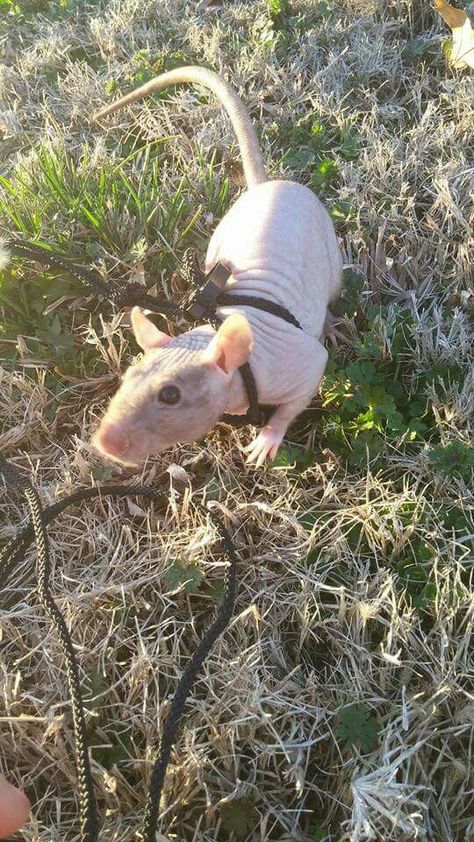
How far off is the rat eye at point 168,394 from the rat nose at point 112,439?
0.17 meters

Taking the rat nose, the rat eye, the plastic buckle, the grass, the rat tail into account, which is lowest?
the grass

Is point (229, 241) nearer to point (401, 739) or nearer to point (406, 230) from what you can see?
point (406, 230)

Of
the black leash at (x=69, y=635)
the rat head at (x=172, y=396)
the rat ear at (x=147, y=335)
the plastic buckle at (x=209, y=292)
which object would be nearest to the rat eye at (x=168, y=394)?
the rat head at (x=172, y=396)

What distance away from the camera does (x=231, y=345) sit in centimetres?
212

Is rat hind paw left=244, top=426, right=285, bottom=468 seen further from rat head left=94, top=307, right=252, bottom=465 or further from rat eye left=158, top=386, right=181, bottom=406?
rat eye left=158, top=386, right=181, bottom=406

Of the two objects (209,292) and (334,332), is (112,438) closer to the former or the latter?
(209,292)

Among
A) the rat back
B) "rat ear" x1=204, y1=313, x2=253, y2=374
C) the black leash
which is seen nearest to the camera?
the black leash

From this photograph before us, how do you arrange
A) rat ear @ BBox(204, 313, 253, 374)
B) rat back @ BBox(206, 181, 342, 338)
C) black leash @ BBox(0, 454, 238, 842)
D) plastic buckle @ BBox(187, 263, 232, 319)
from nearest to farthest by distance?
black leash @ BBox(0, 454, 238, 842) → rat ear @ BBox(204, 313, 253, 374) → plastic buckle @ BBox(187, 263, 232, 319) → rat back @ BBox(206, 181, 342, 338)

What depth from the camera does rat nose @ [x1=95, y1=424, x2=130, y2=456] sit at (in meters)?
2.07

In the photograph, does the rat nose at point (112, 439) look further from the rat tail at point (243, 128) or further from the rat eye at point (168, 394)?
the rat tail at point (243, 128)

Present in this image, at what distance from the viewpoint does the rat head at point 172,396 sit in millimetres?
2082

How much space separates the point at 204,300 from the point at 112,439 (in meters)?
0.69

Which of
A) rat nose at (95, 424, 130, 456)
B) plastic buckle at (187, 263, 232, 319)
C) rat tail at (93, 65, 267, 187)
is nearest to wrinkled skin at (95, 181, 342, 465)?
rat nose at (95, 424, 130, 456)

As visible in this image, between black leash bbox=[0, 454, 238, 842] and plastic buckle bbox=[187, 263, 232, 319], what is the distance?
730 millimetres
